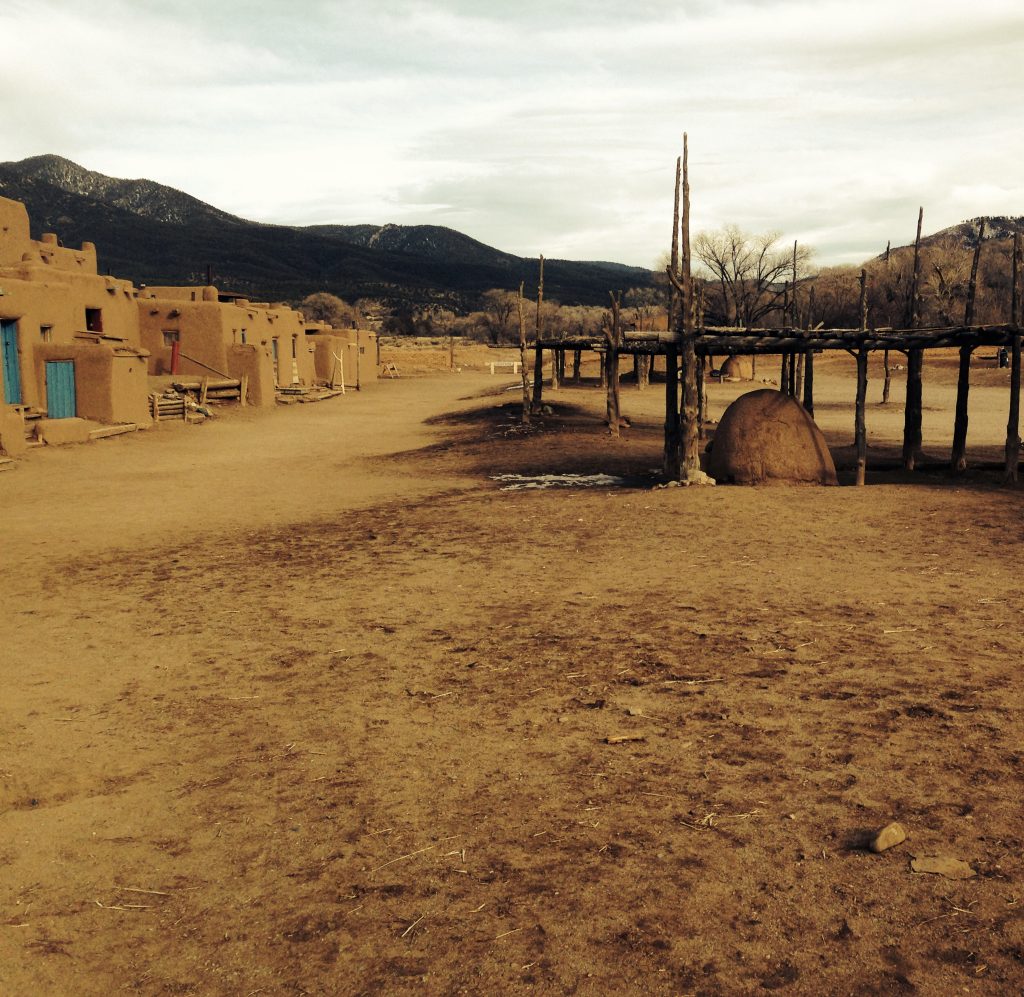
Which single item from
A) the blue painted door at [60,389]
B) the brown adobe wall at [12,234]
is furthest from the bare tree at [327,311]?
the blue painted door at [60,389]

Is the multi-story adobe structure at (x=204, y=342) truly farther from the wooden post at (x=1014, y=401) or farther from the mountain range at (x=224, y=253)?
the mountain range at (x=224, y=253)

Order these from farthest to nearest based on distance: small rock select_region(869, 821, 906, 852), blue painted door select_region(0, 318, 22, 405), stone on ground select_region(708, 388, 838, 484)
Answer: blue painted door select_region(0, 318, 22, 405), stone on ground select_region(708, 388, 838, 484), small rock select_region(869, 821, 906, 852)

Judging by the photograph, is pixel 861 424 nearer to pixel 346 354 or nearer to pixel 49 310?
pixel 49 310

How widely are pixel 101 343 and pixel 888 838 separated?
26.4 m

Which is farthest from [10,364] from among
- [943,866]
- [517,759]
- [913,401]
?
[943,866]

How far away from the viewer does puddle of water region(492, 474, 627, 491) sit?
55.3 feet

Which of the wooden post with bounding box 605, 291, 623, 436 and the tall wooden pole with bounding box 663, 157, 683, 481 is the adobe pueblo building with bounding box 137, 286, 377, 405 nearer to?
the wooden post with bounding box 605, 291, 623, 436

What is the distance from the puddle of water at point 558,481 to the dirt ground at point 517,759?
4.22 m

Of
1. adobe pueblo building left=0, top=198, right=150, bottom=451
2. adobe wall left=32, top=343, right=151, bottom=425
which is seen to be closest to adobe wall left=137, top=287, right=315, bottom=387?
adobe pueblo building left=0, top=198, right=150, bottom=451

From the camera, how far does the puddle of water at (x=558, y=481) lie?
16.9m

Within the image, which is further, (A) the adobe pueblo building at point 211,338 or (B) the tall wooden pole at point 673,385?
(A) the adobe pueblo building at point 211,338

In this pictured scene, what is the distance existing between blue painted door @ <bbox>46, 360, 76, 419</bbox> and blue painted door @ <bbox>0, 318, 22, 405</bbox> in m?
0.99

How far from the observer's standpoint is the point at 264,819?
507 cm

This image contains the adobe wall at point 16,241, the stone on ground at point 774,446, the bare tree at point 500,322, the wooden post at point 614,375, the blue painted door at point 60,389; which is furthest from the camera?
the bare tree at point 500,322
